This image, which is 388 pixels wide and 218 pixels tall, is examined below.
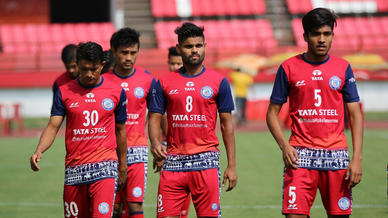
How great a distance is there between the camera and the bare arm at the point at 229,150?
6280mm

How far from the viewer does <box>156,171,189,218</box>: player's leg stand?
6.25 metres

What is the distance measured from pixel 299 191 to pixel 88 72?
2.26m

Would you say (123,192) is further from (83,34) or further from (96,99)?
(83,34)

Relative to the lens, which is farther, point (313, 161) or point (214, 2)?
point (214, 2)

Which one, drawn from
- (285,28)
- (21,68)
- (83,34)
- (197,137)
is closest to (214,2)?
(285,28)

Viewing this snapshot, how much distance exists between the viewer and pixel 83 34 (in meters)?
34.4

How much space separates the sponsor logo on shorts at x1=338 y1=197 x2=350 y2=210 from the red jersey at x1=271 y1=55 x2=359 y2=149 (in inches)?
18.7

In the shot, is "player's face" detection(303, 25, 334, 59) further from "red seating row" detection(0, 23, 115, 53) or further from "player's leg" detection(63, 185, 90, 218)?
"red seating row" detection(0, 23, 115, 53)

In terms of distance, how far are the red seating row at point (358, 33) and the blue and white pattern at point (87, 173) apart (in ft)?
87.0

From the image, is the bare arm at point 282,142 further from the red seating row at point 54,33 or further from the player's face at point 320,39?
the red seating row at point 54,33

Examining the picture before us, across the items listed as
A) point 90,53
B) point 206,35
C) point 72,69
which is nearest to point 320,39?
point 90,53

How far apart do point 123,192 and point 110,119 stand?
5.17 feet

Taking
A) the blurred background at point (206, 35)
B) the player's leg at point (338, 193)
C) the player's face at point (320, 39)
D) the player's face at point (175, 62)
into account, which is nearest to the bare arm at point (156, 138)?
the player's leg at point (338, 193)

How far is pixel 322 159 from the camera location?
5973mm
